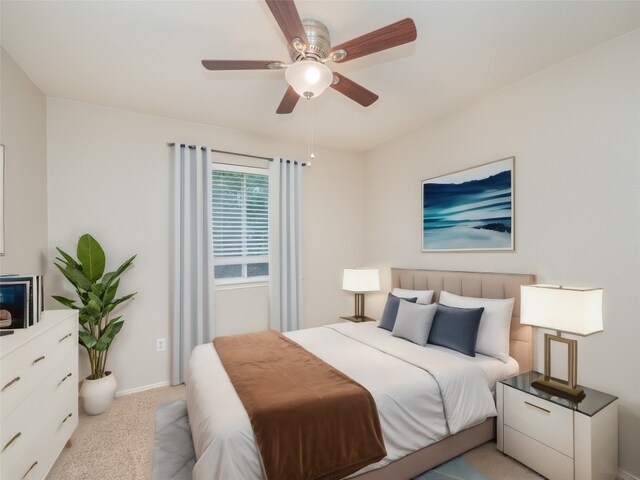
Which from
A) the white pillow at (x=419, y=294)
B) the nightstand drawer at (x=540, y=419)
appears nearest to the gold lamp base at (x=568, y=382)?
the nightstand drawer at (x=540, y=419)

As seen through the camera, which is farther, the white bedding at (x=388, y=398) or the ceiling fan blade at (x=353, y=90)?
the ceiling fan blade at (x=353, y=90)

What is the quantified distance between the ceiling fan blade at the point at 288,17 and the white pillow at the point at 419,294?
248 cm

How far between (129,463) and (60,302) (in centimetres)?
149

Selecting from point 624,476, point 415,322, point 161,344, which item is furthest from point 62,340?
point 624,476

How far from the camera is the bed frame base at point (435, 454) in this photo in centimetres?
180

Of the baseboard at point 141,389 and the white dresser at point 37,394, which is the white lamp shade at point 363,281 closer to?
the baseboard at point 141,389

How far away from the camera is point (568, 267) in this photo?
2322mm

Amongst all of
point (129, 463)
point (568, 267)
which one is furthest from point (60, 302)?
point (568, 267)

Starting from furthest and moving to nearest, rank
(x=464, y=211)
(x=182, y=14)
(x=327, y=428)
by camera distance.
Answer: (x=464, y=211), (x=182, y=14), (x=327, y=428)

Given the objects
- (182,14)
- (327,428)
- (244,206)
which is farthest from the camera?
(244,206)

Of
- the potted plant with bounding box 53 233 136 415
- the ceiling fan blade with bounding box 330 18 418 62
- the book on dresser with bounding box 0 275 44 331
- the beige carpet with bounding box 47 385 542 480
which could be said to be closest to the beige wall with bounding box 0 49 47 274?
the potted plant with bounding box 53 233 136 415


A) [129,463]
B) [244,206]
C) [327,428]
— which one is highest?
[244,206]

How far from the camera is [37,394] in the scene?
1771 millimetres

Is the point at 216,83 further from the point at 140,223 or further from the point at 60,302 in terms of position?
the point at 60,302
